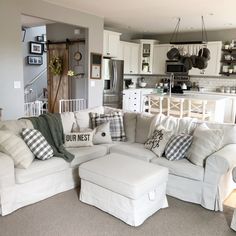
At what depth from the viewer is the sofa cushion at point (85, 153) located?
10.8 feet

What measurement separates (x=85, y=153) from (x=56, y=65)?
4006 millimetres

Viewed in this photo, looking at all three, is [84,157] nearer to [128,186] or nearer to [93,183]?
[93,183]

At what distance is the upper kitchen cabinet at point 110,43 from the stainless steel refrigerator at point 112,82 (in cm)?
28

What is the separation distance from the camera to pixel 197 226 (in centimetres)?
260

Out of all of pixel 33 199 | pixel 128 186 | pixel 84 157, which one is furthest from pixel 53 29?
pixel 128 186

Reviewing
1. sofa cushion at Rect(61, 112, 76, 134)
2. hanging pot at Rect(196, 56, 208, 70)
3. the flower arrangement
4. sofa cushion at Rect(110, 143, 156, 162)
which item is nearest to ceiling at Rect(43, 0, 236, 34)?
hanging pot at Rect(196, 56, 208, 70)

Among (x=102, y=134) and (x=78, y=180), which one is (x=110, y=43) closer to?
(x=102, y=134)

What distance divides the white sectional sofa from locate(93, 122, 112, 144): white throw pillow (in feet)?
0.83

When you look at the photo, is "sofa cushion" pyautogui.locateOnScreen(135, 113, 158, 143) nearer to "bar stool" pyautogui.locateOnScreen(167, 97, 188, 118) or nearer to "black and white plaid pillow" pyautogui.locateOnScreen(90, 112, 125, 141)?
"black and white plaid pillow" pyautogui.locateOnScreen(90, 112, 125, 141)

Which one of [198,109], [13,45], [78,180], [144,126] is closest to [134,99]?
[198,109]

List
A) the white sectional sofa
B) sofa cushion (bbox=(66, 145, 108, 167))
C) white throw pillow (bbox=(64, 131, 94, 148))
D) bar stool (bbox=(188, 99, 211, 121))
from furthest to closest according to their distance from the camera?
bar stool (bbox=(188, 99, 211, 121)) → white throw pillow (bbox=(64, 131, 94, 148)) → sofa cushion (bbox=(66, 145, 108, 167)) → the white sectional sofa

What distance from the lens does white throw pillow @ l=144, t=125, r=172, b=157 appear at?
132 inches

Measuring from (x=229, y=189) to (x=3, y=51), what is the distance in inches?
157

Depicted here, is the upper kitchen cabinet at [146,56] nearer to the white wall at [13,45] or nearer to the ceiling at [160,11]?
the ceiling at [160,11]
